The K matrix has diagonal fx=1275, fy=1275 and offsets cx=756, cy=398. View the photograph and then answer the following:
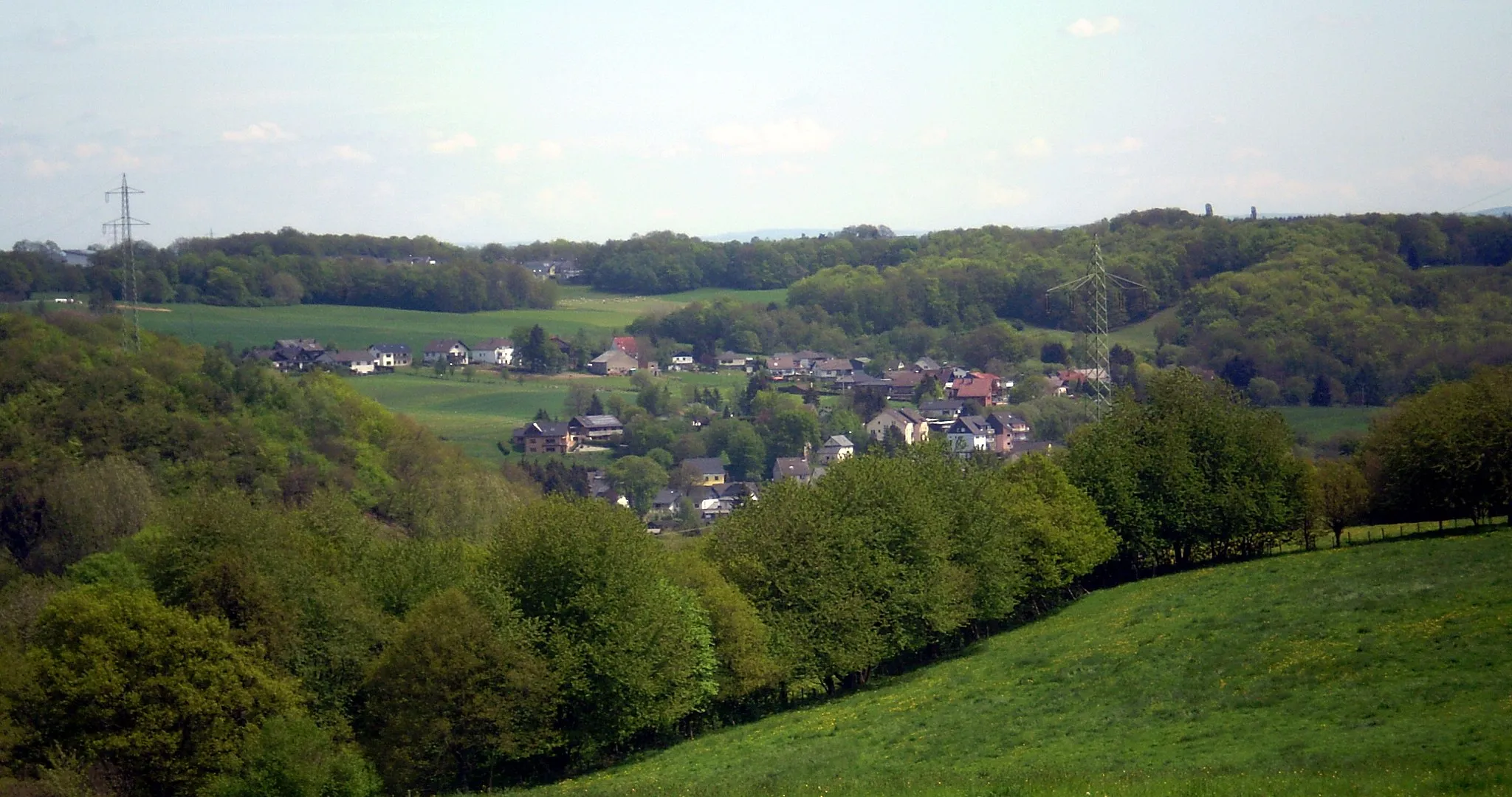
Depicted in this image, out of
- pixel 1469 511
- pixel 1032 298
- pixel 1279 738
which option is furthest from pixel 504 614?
pixel 1032 298

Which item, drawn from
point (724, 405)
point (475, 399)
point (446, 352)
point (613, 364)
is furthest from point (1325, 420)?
point (446, 352)

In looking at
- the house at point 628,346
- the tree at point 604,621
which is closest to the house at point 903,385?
the house at point 628,346

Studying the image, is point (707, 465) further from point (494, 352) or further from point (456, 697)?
point (456, 697)

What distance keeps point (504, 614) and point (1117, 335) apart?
132 meters

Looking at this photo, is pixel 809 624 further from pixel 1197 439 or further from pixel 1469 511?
pixel 1469 511

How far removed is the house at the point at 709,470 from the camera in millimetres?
112625

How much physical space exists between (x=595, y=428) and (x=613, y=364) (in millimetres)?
37457

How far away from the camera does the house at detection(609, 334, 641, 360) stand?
541ft

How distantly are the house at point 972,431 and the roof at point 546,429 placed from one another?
35.5m

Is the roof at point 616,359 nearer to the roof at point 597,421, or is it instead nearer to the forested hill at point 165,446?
the roof at point 597,421

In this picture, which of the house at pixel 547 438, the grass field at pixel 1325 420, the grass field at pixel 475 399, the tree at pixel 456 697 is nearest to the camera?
the tree at pixel 456 697

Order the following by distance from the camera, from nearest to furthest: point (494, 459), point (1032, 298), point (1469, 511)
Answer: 1. point (1469, 511)
2. point (494, 459)
3. point (1032, 298)

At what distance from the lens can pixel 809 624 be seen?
3834 centimetres

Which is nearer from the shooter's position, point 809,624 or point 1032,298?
point 809,624
